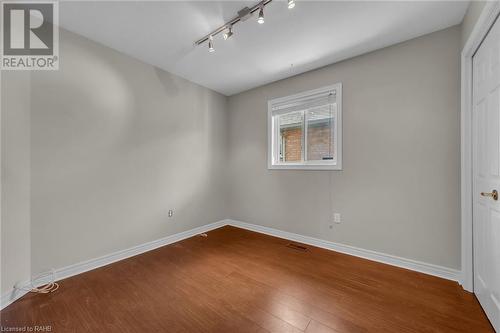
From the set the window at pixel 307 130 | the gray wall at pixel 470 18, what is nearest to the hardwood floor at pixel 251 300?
the window at pixel 307 130

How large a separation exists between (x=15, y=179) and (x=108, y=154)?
0.78 metres

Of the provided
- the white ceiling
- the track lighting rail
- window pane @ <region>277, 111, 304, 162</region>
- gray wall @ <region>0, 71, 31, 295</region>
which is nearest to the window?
window pane @ <region>277, 111, 304, 162</region>

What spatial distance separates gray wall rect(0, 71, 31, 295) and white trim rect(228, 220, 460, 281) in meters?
2.88

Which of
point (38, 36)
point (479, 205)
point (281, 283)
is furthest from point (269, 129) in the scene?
point (38, 36)

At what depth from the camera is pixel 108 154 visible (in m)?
2.39

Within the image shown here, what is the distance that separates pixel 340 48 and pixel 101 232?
3.64m

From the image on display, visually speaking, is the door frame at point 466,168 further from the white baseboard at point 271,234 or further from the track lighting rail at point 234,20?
the track lighting rail at point 234,20

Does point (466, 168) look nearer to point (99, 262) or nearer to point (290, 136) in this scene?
point (290, 136)

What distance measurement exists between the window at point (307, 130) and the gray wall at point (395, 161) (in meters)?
0.12

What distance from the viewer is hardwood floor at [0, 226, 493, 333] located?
56.9 inches

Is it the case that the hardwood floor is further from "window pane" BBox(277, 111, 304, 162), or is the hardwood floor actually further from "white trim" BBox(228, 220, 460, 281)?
"window pane" BBox(277, 111, 304, 162)

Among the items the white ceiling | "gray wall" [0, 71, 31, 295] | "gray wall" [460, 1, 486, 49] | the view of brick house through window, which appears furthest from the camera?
the view of brick house through window

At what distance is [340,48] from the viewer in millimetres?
2395

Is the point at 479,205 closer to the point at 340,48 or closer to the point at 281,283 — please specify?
the point at 281,283
